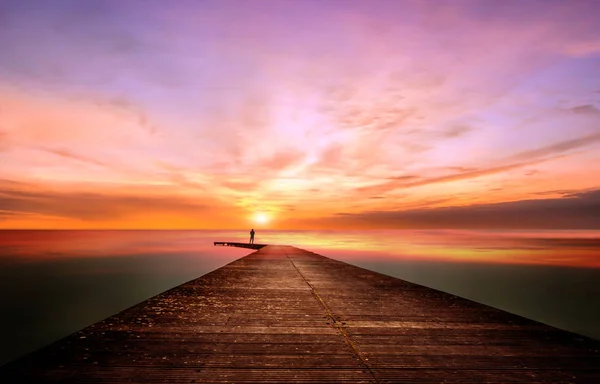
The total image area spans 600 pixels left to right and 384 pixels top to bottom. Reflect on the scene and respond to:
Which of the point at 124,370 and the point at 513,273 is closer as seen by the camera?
the point at 124,370

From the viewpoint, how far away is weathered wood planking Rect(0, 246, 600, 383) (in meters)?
3.75

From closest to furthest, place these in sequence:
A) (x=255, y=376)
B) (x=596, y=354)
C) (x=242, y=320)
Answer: (x=255, y=376) → (x=596, y=354) → (x=242, y=320)

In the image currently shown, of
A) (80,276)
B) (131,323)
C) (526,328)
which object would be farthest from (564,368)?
(80,276)

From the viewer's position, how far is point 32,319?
16.4 meters

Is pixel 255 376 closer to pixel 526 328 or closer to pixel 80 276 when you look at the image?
pixel 526 328

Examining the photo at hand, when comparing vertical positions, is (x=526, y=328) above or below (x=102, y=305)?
above

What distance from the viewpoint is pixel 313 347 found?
4562 mm

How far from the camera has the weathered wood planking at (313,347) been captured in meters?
3.75

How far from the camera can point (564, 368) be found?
13.2ft

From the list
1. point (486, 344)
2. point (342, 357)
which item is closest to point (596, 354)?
point (486, 344)

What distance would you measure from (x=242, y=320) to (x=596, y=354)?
556 centimetres

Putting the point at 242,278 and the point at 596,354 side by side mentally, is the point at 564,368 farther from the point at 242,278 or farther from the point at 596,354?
the point at 242,278

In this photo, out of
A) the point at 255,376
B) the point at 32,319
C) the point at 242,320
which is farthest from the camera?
the point at 32,319

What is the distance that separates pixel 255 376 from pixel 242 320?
231 cm
